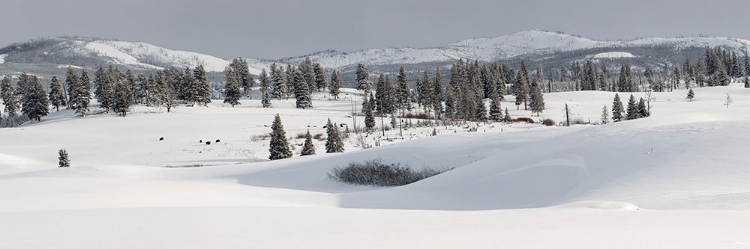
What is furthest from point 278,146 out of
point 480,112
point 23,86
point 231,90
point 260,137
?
point 23,86

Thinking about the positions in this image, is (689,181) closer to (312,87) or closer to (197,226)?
(197,226)

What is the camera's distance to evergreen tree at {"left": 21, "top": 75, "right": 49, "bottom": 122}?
89938mm

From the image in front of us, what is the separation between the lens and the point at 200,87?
97.5 meters

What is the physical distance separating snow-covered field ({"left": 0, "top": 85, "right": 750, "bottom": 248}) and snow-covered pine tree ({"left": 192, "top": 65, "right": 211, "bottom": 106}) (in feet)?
221

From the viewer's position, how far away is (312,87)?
121250 millimetres

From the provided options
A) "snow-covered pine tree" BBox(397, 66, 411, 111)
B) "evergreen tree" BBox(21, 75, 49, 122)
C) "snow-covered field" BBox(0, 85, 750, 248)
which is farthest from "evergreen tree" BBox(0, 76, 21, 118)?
"snow-covered field" BBox(0, 85, 750, 248)

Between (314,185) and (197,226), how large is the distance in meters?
18.7

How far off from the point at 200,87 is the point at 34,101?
28.8 meters

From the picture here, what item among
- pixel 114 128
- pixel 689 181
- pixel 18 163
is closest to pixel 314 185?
pixel 689 181

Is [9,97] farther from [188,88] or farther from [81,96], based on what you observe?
[188,88]

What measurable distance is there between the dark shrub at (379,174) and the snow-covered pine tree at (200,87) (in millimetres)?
77018

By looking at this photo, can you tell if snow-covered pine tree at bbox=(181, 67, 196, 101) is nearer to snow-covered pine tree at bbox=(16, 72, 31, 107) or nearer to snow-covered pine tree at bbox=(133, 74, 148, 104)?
snow-covered pine tree at bbox=(133, 74, 148, 104)

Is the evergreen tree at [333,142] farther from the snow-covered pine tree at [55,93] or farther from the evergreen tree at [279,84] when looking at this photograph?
the snow-covered pine tree at [55,93]

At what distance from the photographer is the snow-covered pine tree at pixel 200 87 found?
316 feet
